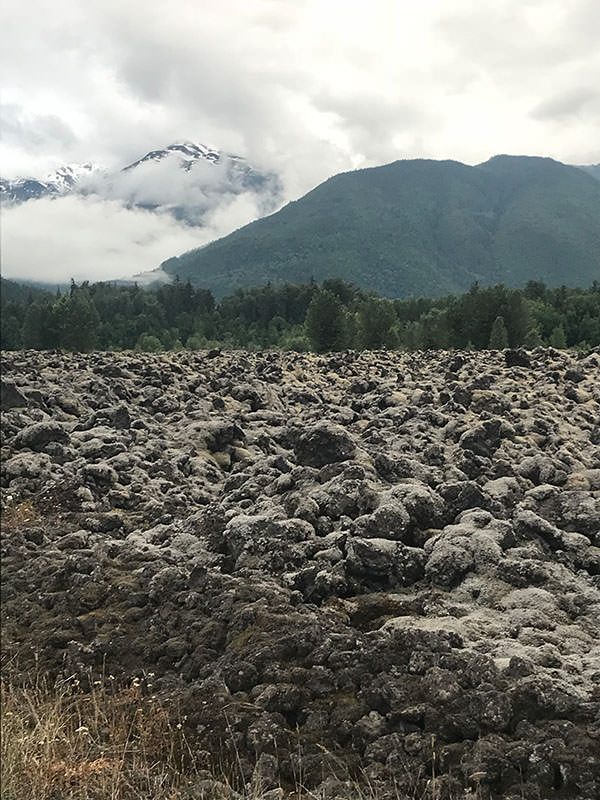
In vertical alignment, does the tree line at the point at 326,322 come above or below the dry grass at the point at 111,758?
above

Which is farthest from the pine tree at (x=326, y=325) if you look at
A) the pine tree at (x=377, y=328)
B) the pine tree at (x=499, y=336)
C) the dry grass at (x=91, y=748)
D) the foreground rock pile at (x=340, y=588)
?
the dry grass at (x=91, y=748)

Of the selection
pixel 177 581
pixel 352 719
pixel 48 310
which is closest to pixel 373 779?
pixel 352 719

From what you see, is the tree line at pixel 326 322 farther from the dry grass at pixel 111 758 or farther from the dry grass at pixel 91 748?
the dry grass at pixel 111 758

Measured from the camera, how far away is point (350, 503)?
905 centimetres

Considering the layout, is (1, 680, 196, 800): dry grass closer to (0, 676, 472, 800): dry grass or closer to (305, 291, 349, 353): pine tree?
(0, 676, 472, 800): dry grass

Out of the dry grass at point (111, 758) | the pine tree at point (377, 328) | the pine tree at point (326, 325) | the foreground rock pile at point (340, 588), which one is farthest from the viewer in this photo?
the pine tree at point (377, 328)

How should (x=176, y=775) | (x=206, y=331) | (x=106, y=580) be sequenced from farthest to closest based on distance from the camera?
(x=206, y=331), (x=106, y=580), (x=176, y=775)

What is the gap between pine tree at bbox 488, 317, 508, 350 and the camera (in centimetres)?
5278

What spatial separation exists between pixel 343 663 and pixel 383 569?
1.88 metres

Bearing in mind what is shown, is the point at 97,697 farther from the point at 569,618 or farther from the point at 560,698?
the point at 569,618

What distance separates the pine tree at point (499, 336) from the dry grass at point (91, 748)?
50.5 metres

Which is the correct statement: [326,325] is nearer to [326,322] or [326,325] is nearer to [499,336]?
[326,322]

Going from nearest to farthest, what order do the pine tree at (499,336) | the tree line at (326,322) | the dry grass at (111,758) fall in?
the dry grass at (111,758) < the pine tree at (499,336) < the tree line at (326,322)

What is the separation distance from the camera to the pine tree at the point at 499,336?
52781mm
